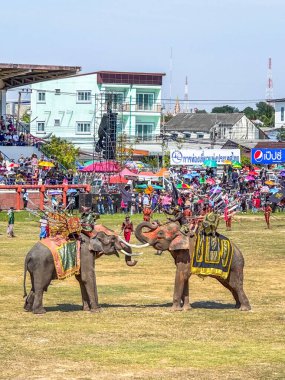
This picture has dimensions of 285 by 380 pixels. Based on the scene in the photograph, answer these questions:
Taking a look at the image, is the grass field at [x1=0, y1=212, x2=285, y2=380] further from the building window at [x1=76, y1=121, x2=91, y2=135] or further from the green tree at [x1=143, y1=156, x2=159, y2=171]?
the building window at [x1=76, y1=121, x2=91, y2=135]

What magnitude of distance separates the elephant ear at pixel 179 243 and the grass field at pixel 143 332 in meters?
1.28

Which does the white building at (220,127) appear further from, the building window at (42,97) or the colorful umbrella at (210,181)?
the colorful umbrella at (210,181)

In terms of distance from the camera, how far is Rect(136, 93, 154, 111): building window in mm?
102188

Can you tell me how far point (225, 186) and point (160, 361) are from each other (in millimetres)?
43341

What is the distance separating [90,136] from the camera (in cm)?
9969

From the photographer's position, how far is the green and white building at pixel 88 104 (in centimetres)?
10019

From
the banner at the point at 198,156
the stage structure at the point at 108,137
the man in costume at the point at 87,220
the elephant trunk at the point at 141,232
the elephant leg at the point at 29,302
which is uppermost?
the stage structure at the point at 108,137

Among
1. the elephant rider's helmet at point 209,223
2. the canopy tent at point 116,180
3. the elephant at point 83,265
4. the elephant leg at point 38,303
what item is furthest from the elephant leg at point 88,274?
the canopy tent at point 116,180

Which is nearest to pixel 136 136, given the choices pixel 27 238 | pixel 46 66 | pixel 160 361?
pixel 46 66

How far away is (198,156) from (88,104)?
33197 mm

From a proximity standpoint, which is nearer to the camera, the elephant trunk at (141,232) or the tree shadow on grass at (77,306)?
the elephant trunk at (141,232)

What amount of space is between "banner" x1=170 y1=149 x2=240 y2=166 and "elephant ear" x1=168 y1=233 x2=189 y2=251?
151ft

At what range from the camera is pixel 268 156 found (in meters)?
70.1

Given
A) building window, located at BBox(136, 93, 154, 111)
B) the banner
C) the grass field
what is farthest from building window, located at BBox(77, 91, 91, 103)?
the grass field
